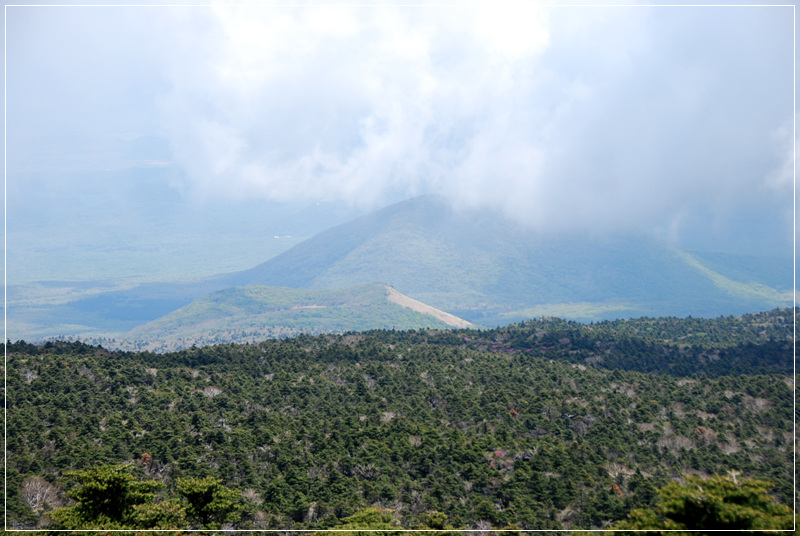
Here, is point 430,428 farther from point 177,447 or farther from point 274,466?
point 177,447

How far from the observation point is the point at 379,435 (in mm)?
78500

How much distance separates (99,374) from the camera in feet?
295

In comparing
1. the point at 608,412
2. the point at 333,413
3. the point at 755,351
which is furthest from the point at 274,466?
the point at 755,351

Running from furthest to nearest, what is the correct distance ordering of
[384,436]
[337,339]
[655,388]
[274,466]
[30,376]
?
1. [337,339]
2. [655,388]
3. [30,376]
4. [384,436]
5. [274,466]

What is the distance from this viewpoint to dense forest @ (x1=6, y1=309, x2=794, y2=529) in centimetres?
6203

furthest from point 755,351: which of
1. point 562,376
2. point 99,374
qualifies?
point 99,374

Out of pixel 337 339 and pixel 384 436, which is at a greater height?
pixel 337 339

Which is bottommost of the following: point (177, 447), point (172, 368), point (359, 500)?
point (359, 500)

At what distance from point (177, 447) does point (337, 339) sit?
65.9 m

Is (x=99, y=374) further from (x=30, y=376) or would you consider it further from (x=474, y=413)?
(x=474, y=413)

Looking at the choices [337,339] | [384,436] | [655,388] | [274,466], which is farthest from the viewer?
[337,339]

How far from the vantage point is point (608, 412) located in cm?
8888

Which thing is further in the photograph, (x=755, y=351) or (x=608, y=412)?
(x=755, y=351)

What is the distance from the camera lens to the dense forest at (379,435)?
62.0 m
